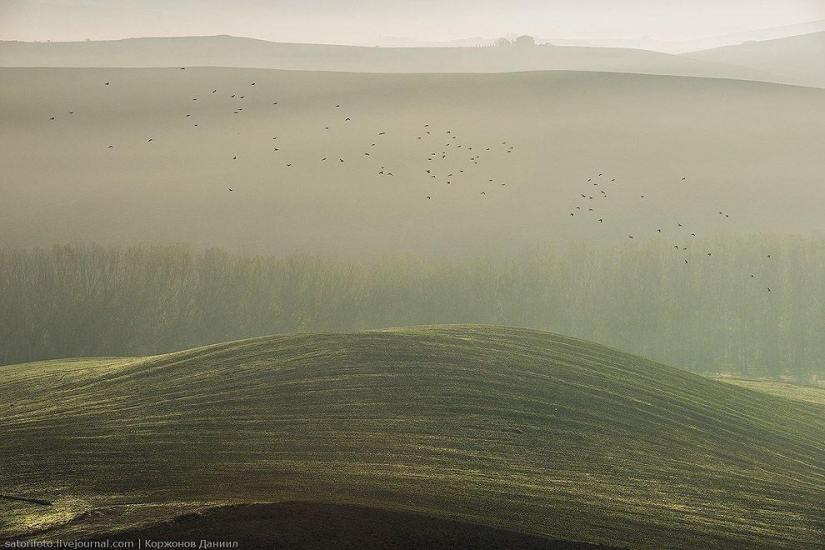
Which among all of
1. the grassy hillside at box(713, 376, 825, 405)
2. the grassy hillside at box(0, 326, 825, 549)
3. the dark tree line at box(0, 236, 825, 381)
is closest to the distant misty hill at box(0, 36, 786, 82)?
the dark tree line at box(0, 236, 825, 381)

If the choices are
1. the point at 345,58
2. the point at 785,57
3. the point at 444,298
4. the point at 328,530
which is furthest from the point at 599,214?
the point at 785,57

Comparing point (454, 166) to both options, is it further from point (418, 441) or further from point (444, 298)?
point (418, 441)

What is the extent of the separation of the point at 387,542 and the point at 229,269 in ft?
37.2

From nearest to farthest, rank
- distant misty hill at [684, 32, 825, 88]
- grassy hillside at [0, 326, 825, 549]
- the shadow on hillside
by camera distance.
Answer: the shadow on hillside, grassy hillside at [0, 326, 825, 549], distant misty hill at [684, 32, 825, 88]

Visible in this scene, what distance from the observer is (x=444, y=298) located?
1783 cm

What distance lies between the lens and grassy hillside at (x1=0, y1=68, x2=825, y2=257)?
60.7 ft

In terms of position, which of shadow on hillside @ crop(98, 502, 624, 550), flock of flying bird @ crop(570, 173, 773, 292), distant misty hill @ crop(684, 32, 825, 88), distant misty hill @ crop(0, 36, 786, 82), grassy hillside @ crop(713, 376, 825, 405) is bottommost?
shadow on hillside @ crop(98, 502, 624, 550)

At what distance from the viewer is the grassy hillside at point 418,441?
25.1ft

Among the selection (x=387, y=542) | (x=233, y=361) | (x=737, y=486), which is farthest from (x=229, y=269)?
(x=387, y=542)

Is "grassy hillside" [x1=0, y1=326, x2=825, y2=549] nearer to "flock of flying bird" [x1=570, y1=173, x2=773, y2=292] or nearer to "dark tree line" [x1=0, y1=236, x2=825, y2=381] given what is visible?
"dark tree line" [x1=0, y1=236, x2=825, y2=381]

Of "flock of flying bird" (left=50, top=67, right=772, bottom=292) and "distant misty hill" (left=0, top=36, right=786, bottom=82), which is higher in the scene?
"distant misty hill" (left=0, top=36, right=786, bottom=82)

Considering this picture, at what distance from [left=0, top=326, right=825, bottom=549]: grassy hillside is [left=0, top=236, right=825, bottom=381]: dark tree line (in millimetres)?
2593

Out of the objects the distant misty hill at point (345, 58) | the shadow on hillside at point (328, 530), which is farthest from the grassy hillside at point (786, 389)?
the distant misty hill at point (345, 58)

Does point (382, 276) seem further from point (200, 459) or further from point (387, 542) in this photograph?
point (387, 542)
